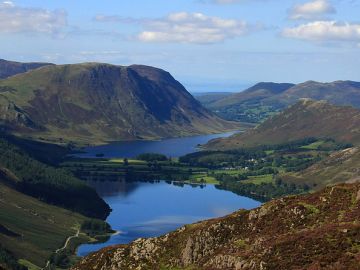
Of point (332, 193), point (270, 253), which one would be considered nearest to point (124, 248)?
point (270, 253)

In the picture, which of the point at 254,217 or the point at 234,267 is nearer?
the point at 234,267

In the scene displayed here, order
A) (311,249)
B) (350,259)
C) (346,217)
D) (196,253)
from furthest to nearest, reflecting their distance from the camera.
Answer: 1. (196,253)
2. (346,217)
3. (311,249)
4. (350,259)

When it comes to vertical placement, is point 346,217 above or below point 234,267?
above

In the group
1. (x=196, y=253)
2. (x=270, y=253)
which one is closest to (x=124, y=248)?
(x=196, y=253)

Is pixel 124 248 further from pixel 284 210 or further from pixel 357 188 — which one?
pixel 357 188

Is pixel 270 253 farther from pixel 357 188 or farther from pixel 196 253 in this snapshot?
pixel 357 188

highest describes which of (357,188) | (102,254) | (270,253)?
(357,188)

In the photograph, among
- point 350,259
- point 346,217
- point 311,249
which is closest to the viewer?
point 350,259
